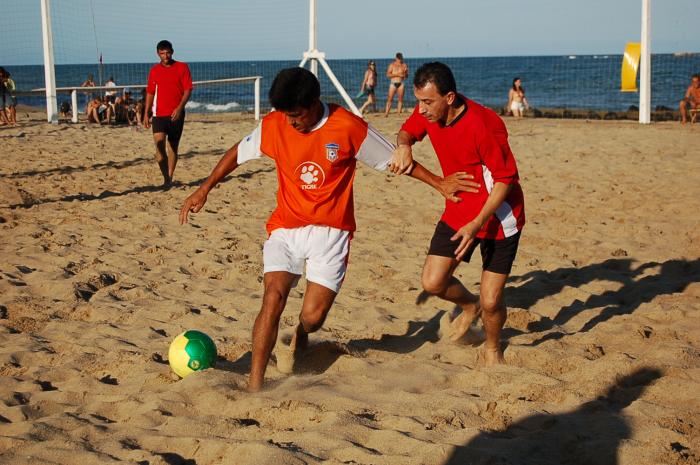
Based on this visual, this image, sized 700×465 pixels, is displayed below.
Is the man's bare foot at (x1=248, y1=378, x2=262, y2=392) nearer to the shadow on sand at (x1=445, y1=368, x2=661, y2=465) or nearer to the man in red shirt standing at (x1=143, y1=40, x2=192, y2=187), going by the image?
the shadow on sand at (x1=445, y1=368, x2=661, y2=465)

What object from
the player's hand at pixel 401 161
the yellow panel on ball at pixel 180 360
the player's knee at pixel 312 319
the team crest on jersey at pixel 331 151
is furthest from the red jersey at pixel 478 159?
the yellow panel on ball at pixel 180 360

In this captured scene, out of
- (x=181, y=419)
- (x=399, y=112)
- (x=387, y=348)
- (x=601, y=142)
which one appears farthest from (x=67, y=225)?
(x=399, y=112)

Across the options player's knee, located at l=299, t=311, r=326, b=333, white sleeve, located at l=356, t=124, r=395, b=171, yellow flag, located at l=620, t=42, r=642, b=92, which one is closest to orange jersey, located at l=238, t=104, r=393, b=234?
white sleeve, located at l=356, t=124, r=395, b=171

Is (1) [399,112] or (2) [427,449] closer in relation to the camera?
(2) [427,449]

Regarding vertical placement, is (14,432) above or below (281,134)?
below

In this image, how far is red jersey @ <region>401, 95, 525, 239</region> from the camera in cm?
438

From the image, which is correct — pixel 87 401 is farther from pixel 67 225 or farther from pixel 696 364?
pixel 67 225

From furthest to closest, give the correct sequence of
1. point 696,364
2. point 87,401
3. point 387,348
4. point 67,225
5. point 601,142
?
point 601,142
point 67,225
point 387,348
point 696,364
point 87,401

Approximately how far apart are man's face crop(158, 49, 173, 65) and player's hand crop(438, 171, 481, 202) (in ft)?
22.5

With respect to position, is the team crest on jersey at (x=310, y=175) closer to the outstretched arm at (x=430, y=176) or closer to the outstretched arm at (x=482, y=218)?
the outstretched arm at (x=430, y=176)

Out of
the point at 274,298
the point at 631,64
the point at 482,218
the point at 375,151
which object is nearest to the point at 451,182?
the point at 482,218

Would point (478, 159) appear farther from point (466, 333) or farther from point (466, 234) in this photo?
point (466, 333)

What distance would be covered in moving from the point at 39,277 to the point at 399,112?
16.9m

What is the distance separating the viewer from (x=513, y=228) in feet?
15.3
